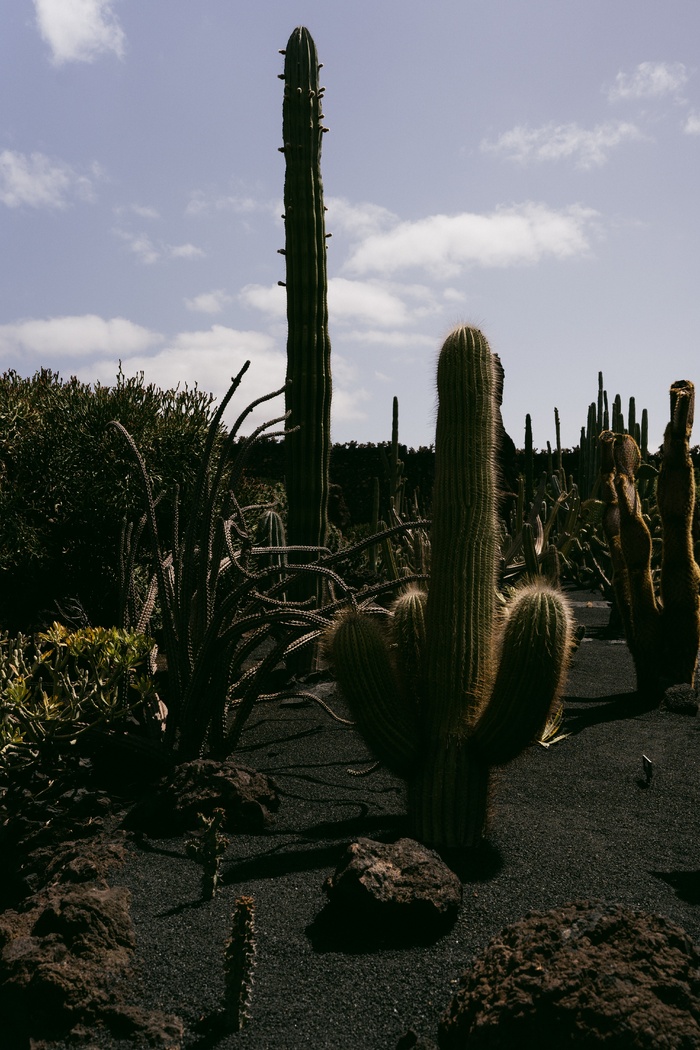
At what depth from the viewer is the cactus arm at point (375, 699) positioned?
3.47 meters

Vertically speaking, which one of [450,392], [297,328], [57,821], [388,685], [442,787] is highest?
[297,328]

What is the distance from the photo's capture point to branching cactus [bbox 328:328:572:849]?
11.1 ft

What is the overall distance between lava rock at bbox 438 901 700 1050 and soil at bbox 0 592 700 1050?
224 mm

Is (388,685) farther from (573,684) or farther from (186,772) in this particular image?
(573,684)

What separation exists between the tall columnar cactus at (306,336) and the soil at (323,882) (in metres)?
2.10

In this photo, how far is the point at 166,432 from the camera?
7363 millimetres

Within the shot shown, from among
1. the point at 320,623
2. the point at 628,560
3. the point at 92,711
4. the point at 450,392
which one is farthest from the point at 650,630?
the point at 92,711

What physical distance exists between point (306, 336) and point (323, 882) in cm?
441

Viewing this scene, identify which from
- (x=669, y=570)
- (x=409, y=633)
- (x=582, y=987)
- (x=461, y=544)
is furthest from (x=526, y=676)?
(x=669, y=570)

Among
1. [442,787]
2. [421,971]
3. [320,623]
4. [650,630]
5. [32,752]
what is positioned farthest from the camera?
[650,630]

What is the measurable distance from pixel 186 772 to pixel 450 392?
1.85m

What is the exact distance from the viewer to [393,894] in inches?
108

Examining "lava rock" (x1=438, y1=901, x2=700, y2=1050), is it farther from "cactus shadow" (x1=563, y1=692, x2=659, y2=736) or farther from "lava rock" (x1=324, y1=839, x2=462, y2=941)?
"cactus shadow" (x1=563, y1=692, x2=659, y2=736)

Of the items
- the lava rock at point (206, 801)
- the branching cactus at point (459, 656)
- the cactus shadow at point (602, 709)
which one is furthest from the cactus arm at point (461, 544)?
the cactus shadow at point (602, 709)
